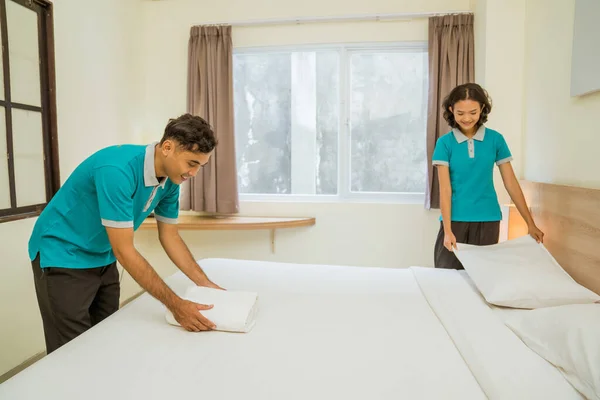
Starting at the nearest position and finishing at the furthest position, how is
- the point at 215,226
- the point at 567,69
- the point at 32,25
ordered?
the point at 567,69 < the point at 32,25 < the point at 215,226

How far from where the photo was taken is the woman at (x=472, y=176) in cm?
223

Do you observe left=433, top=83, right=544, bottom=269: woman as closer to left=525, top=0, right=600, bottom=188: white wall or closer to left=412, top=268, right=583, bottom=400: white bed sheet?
left=525, top=0, right=600, bottom=188: white wall

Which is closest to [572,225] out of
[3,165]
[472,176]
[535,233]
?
[535,233]

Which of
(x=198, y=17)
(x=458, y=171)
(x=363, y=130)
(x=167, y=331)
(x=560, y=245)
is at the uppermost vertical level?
(x=198, y=17)

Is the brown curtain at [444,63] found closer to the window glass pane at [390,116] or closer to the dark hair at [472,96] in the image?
the window glass pane at [390,116]

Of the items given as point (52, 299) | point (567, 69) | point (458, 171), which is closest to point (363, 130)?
point (458, 171)

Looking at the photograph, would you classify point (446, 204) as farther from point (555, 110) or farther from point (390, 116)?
point (390, 116)

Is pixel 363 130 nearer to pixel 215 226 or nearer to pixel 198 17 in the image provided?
pixel 215 226

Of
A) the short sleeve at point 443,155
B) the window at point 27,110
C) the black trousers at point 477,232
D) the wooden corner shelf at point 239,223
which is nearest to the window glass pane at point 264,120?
the wooden corner shelf at point 239,223

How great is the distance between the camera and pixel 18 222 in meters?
2.38

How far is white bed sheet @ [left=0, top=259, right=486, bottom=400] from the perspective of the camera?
3.69 feet

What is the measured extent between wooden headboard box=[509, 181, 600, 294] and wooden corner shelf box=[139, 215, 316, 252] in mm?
1588

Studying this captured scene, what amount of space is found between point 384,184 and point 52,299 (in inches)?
99.4

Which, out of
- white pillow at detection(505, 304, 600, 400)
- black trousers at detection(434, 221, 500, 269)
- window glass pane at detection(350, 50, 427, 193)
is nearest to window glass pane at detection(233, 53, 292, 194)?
window glass pane at detection(350, 50, 427, 193)
